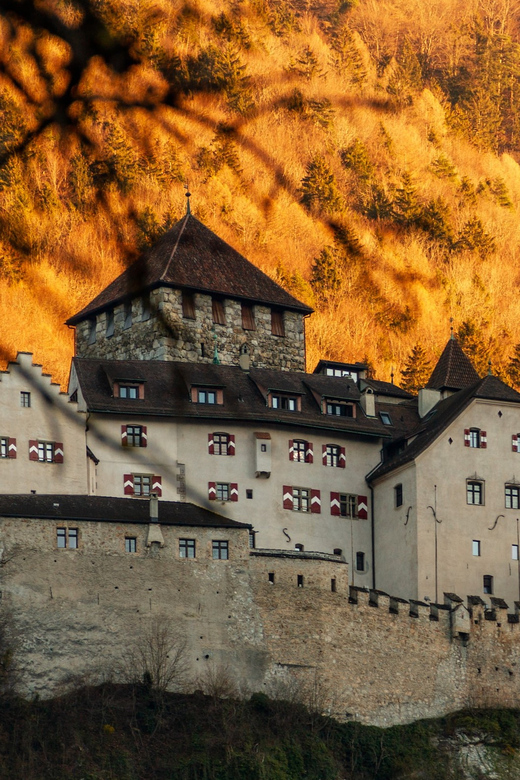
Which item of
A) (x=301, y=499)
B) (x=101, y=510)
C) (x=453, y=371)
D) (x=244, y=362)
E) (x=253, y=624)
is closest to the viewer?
(x=253, y=624)

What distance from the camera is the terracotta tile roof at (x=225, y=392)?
167 feet

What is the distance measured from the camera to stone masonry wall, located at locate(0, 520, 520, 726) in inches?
1722

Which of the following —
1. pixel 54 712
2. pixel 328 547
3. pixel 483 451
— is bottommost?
pixel 54 712

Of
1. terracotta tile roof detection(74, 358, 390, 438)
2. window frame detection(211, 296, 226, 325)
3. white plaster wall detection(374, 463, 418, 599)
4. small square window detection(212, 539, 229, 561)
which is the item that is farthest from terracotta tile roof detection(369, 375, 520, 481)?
window frame detection(211, 296, 226, 325)

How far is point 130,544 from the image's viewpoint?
45.1 metres

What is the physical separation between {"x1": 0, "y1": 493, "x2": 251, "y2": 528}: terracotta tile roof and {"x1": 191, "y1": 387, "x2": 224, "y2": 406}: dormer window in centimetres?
531

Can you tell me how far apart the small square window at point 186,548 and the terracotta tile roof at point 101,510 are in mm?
531

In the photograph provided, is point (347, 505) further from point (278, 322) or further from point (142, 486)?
point (278, 322)

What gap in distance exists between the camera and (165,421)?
2060 inches

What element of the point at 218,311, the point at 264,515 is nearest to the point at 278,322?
the point at 218,311

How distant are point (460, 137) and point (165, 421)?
42.4 metres

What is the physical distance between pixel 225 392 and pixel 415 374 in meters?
18.2

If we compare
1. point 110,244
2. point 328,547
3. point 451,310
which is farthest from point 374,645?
point 110,244

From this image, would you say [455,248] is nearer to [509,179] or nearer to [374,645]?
[509,179]
